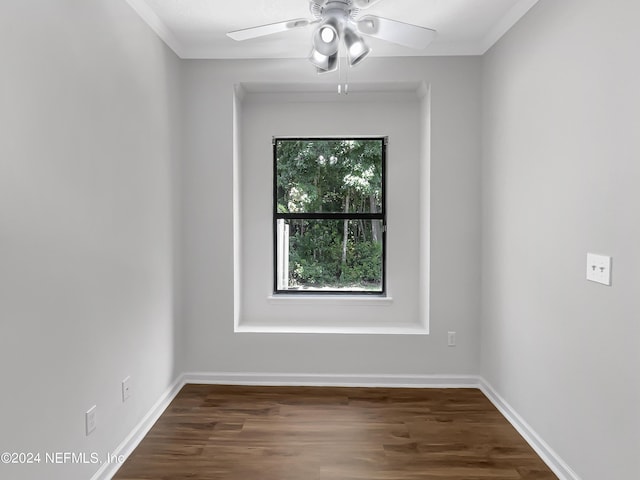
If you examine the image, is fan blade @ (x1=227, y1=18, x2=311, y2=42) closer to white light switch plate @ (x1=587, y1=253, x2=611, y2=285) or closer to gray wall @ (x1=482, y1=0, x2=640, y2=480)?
gray wall @ (x1=482, y1=0, x2=640, y2=480)

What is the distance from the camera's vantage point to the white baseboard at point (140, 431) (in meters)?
2.16

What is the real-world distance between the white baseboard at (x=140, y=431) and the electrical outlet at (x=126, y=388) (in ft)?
0.77

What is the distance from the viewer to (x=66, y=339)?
1821mm

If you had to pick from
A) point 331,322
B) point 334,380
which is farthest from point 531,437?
point 331,322

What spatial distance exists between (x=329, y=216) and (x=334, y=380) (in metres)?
1.37

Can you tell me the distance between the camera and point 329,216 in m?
3.78

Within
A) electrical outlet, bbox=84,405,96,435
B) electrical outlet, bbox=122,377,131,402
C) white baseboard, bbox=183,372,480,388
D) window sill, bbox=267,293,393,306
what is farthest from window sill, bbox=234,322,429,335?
electrical outlet, bbox=84,405,96,435

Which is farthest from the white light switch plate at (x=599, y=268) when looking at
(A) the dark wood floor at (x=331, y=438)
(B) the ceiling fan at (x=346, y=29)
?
(B) the ceiling fan at (x=346, y=29)

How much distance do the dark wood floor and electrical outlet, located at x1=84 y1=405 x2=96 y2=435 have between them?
355 mm

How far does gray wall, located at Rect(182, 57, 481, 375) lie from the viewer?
3271 mm

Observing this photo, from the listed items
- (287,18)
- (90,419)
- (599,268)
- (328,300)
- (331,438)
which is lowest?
(331,438)

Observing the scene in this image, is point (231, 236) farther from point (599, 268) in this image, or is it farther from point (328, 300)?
point (599, 268)

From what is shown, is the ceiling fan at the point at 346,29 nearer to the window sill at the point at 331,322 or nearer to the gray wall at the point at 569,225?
the gray wall at the point at 569,225

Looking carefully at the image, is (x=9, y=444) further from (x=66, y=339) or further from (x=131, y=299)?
(x=131, y=299)
